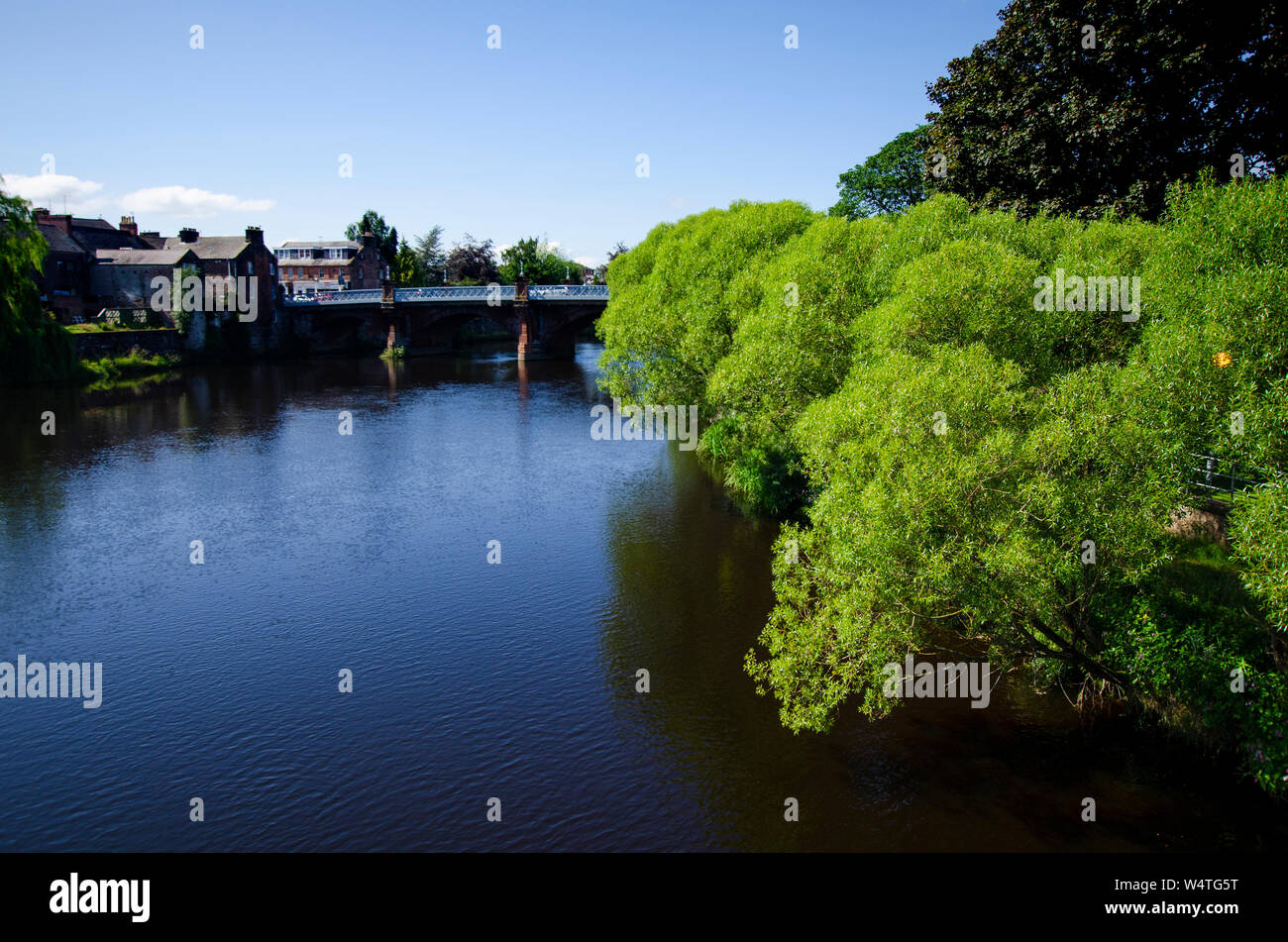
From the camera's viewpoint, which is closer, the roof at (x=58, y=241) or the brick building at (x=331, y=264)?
the roof at (x=58, y=241)

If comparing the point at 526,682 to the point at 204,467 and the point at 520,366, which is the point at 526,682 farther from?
the point at 520,366

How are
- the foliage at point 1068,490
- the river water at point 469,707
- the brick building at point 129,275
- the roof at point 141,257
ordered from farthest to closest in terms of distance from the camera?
the roof at point 141,257 < the brick building at point 129,275 < the river water at point 469,707 < the foliage at point 1068,490

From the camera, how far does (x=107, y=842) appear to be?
1686 centimetres

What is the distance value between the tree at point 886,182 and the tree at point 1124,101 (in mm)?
41363

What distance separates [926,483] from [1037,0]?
31.6 m

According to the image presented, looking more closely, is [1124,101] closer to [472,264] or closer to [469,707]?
[469,707]

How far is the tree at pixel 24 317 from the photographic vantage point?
59.7 meters
